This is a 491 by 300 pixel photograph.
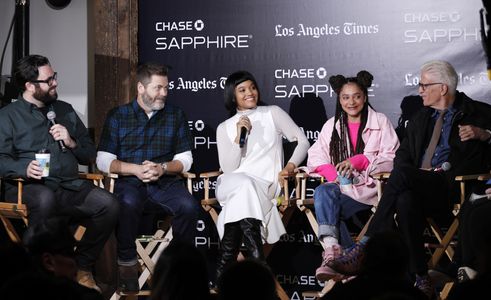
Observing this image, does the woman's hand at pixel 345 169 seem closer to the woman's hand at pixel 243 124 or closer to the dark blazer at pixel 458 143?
the dark blazer at pixel 458 143

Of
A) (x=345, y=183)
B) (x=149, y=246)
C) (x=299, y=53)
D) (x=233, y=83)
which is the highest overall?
(x=299, y=53)

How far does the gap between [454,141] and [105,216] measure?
2251 mm

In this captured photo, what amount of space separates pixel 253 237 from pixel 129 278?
84cm

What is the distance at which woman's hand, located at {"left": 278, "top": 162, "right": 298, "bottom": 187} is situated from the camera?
644 centimetres

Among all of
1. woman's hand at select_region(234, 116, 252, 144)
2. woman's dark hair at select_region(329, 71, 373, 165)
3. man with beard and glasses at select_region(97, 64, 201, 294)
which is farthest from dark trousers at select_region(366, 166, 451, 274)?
man with beard and glasses at select_region(97, 64, 201, 294)

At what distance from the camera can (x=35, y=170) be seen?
5926 millimetres

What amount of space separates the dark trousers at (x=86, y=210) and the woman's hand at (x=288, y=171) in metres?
1.11

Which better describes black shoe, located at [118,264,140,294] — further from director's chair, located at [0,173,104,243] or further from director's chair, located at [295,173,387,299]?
director's chair, located at [295,173,387,299]

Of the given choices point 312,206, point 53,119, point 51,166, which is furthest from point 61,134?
point 312,206

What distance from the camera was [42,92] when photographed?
20.6 feet

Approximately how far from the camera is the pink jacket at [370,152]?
623cm

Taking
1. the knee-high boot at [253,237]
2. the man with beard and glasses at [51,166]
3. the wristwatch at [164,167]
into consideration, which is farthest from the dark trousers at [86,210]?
the knee-high boot at [253,237]

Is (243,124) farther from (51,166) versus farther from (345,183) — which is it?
(51,166)

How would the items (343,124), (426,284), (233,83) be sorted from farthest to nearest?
1. (233,83)
2. (343,124)
3. (426,284)
